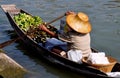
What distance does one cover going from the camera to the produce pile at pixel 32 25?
10305 mm

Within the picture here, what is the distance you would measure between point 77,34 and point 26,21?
3399 millimetres

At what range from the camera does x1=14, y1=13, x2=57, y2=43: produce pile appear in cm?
1030

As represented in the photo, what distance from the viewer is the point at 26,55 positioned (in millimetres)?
10469

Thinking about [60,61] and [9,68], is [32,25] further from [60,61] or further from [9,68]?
[9,68]

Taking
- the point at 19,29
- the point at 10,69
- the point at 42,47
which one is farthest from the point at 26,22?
the point at 10,69

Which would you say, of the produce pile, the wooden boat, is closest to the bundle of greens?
the produce pile

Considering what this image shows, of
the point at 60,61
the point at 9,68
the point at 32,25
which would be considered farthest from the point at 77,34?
the point at 32,25

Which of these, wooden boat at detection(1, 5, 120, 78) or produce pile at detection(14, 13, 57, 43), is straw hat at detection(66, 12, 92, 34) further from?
produce pile at detection(14, 13, 57, 43)

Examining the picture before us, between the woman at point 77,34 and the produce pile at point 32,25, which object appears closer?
the woman at point 77,34

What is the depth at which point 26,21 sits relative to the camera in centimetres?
1134

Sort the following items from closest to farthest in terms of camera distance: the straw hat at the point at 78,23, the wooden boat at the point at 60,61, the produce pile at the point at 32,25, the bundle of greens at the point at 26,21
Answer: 1. the wooden boat at the point at 60,61
2. the straw hat at the point at 78,23
3. the produce pile at the point at 32,25
4. the bundle of greens at the point at 26,21

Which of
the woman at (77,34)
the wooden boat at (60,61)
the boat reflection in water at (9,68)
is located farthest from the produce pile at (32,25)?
the boat reflection in water at (9,68)

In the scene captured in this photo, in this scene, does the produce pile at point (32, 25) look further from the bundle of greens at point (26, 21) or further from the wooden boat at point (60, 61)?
the wooden boat at point (60, 61)

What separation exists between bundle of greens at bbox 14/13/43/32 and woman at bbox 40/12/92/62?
285 cm
